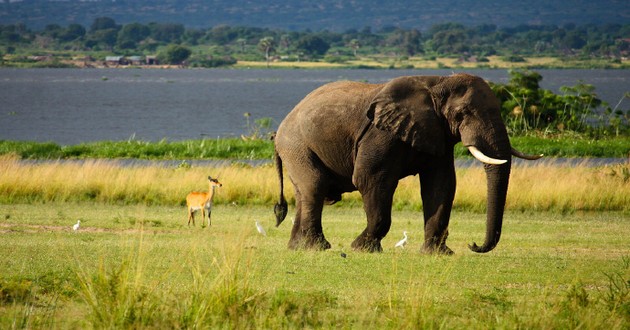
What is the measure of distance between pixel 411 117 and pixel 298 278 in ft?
10.6

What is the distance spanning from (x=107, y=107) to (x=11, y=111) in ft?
44.4

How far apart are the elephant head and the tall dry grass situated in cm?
923

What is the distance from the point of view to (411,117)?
1672 cm

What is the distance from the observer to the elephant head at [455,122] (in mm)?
16391

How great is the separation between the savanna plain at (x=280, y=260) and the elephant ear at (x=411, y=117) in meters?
1.61

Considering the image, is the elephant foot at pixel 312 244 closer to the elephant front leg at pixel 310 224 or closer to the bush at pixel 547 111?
the elephant front leg at pixel 310 224

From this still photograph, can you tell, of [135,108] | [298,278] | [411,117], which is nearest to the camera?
[298,278]

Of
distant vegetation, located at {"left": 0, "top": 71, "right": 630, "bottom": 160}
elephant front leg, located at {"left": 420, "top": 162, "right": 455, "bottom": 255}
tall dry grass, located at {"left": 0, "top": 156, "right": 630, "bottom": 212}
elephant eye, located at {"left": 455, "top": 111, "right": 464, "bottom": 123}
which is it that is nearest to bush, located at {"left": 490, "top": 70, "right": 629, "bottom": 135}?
distant vegetation, located at {"left": 0, "top": 71, "right": 630, "bottom": 160}

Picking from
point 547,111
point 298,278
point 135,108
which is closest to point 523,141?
point 547,111

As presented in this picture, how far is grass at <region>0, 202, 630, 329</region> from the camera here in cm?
1145

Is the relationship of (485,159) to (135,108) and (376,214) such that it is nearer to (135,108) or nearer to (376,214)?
(376,214)

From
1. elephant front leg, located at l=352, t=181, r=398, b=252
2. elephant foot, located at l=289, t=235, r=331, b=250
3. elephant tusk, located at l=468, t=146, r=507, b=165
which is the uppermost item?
elephant tusk, located at l=468, t=146, r=507, b=165

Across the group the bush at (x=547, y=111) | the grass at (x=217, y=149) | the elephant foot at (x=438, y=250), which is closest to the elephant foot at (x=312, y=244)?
the elephant foot at (x=438, y=250)

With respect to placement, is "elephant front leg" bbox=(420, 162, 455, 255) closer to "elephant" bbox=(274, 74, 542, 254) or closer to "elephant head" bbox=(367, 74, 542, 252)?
"elephant" bbox=(274, 74, 542, 254)
